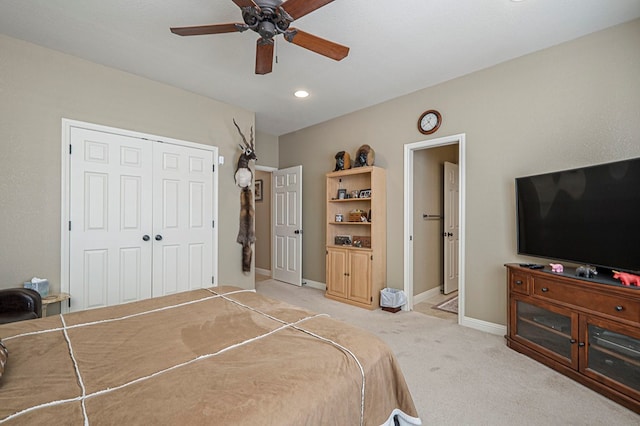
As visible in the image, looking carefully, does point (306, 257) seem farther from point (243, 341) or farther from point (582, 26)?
point (582, 26)

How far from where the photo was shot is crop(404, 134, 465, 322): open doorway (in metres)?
3.55

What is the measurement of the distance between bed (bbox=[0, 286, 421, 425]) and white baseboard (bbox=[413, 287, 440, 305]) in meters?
2.88

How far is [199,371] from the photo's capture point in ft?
3.41

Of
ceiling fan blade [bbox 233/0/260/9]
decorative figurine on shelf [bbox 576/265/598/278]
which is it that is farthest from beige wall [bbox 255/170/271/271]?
decorative figurine on shelf [bbox 576/265/598/278]

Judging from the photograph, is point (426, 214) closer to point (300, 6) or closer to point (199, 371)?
point (300, 6)

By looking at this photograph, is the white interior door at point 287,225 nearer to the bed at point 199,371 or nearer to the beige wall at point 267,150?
the beige wall at point 267,150

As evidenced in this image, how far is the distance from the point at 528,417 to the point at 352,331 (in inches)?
52.1

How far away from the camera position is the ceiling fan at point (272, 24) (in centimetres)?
166

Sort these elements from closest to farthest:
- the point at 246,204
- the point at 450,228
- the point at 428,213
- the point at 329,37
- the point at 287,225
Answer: the point at 329,37 < the point at 246,204 < the point at 428,213 < the point at 450,228 < the point at 287,225

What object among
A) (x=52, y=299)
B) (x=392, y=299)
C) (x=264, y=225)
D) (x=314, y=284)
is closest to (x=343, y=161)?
(x=392, y=299)

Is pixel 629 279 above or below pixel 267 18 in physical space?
below

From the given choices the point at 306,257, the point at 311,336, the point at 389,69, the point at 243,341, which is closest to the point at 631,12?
the point at 389,69

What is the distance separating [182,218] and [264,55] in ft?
7.82

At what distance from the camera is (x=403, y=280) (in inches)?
150
